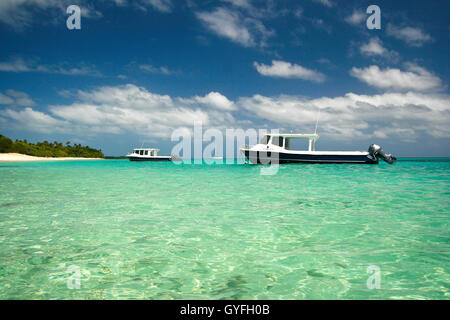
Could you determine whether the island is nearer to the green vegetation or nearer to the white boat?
the green vegetation

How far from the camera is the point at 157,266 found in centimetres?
413

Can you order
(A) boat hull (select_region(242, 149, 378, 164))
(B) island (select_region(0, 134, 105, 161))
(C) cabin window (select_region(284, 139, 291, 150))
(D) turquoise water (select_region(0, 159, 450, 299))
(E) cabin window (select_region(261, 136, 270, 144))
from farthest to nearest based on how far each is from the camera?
(B) island (select_region(0, 134, 105, 161)), (C) cabin window (select_region(284, 139, 291, 150)), (E) cabin window (select_region(261, 136, 270, 144)), (A) boat hull (select_region(242, 149, 378, 164)), (D) turquoise water (select_region(0, 159, 450, 299))

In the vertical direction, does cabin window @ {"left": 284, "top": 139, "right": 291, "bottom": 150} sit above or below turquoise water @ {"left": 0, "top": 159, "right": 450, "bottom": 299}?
above

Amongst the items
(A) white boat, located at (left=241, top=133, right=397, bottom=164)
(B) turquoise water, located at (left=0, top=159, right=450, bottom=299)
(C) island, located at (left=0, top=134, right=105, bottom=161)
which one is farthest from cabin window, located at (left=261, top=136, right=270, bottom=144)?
(C) island, located at (left=0, top=134, right=105, bottom=161)

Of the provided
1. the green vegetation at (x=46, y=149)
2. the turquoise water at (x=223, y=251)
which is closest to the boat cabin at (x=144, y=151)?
the green vegetation at (x=46, y=149)

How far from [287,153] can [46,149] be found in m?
91.0

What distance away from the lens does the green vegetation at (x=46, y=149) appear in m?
71.5

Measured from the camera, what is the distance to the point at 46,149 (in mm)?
95312

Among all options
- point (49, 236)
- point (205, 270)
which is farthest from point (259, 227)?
point (49, 236)

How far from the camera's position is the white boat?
131 feet

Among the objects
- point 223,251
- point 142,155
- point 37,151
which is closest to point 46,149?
point 37,151

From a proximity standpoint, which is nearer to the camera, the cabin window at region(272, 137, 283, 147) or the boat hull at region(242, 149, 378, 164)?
the boat hull at region(242, 149, 378, 164)

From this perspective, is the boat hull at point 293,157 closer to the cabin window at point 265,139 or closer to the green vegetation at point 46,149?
the cabin window at point 265,139
